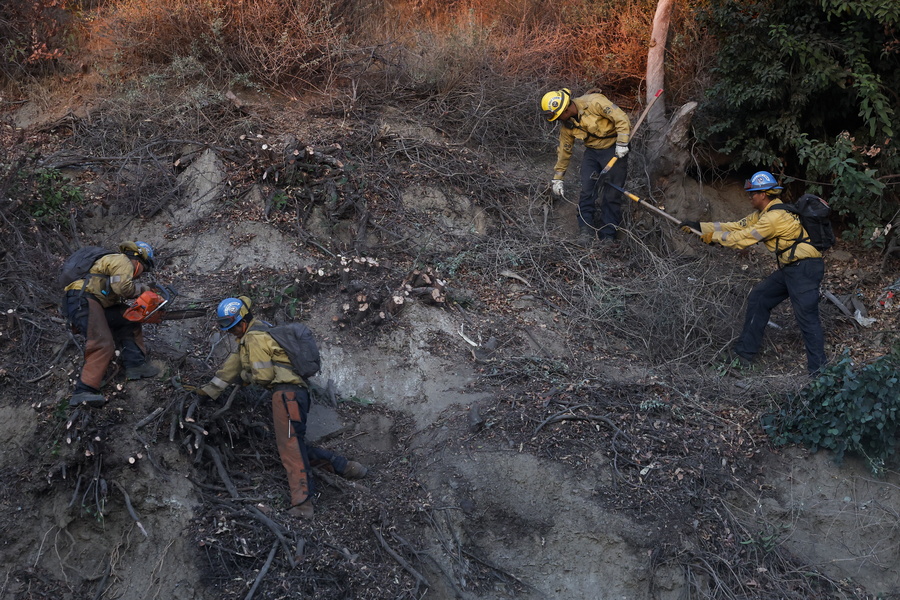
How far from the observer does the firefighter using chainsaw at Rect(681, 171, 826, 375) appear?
22.4 ft

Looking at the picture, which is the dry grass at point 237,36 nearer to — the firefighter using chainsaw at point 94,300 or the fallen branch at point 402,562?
the firefighter using chainsaw at point 94,300

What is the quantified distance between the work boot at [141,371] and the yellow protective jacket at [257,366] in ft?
2.58

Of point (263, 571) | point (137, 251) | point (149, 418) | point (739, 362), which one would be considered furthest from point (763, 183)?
point (149, 418)

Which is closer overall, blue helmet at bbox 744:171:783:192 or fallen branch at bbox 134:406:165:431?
fallen branch at bbox 134:406:165:431

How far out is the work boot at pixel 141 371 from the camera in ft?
19.9

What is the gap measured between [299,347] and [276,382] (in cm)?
31

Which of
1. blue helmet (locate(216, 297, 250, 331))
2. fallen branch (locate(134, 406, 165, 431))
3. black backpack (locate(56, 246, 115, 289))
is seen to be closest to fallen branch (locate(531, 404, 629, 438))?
blue helmet (locate(216, 297, 250, 331))

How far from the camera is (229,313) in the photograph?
559 centimetres

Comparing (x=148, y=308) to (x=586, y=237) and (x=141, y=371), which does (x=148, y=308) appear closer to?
(x=141, y=371)

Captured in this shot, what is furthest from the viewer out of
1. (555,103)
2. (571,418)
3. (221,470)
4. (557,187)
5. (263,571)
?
(557,187)

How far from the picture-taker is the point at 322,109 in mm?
9305

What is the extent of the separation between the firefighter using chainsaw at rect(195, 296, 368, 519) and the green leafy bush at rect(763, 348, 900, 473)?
13.0 feet

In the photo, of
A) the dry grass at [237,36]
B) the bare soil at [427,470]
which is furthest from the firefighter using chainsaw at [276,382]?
the dry grass at [237,36]

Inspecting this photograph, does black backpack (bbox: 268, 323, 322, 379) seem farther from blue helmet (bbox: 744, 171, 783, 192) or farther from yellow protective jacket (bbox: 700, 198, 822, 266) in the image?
blue helmet (bbox: 744, 171, 783, 192)
